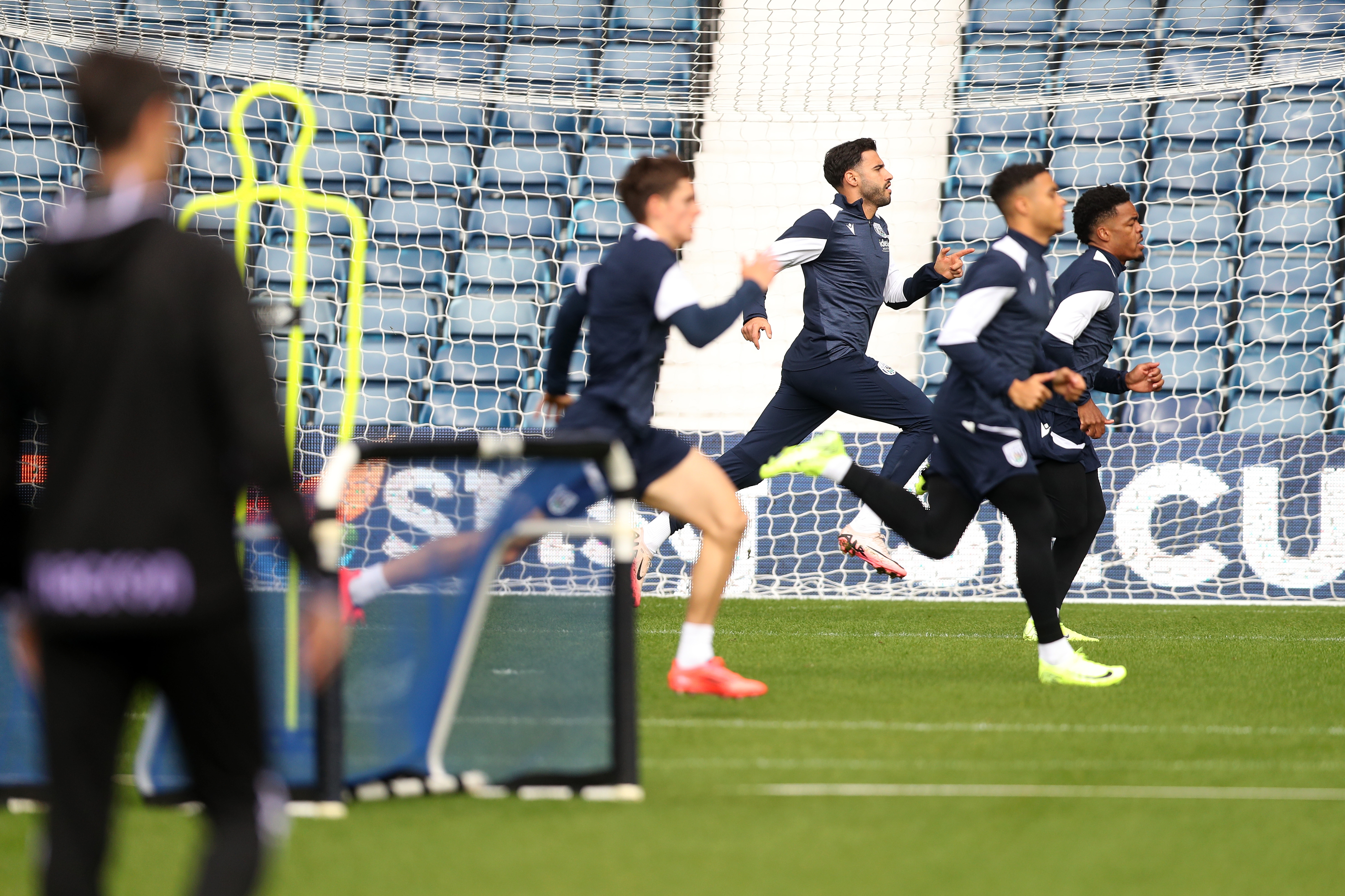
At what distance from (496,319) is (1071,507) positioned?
19.0ft

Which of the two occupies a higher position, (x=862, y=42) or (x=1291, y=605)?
(x=862, y=42)

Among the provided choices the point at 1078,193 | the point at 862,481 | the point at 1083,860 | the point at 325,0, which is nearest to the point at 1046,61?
the point at 1078,193

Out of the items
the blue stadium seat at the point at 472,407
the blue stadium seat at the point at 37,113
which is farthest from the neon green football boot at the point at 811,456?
the blue stadium seat at the point at 37,113

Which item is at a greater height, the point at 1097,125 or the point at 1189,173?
the point at 1097,125

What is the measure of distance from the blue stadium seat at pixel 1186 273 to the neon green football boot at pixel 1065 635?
4.69 meters

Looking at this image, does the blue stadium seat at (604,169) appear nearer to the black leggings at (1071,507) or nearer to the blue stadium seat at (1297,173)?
the blue stadium seat at (1297,173)

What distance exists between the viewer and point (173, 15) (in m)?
9.89

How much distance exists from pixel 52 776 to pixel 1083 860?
1966 mm

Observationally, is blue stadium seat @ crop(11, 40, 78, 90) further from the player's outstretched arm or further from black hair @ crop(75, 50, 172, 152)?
black hair @ crop(75, 50, 172, 152)

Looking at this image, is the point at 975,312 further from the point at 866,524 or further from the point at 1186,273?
the point at 1186,273

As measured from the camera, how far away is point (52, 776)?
77.3 inches

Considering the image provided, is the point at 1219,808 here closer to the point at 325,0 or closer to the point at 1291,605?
the point at 1291,605

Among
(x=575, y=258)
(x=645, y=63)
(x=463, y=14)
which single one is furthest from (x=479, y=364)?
(x=463, y=14)

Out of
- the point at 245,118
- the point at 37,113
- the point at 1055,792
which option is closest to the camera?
the point at 1055,792
